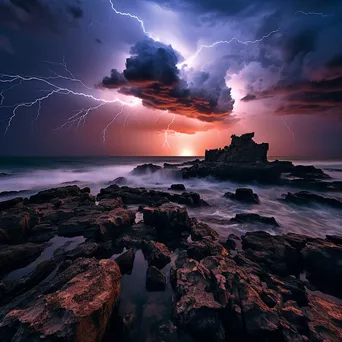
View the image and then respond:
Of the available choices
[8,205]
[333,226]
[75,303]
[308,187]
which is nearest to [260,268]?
[75,303]

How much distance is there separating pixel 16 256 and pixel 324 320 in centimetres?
935

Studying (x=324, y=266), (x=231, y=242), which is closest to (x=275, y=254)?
(x=324, y=266)

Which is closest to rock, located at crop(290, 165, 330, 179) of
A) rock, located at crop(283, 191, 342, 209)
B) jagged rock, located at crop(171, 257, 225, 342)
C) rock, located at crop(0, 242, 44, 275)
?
rock, located at crop(283, 191, 342, 209)

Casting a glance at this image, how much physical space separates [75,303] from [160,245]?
4.28 meters

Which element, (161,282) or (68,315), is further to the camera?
(161,282)

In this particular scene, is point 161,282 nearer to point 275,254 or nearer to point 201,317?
point 201,317

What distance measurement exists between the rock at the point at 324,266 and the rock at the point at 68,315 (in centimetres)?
669

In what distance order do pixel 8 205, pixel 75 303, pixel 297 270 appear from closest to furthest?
pixel 75 303 < pixel 297 270 < pixel 8 205

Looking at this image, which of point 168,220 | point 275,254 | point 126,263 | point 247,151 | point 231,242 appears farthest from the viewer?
point 247,151

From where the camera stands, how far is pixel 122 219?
9070 mm

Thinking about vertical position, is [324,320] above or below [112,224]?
below

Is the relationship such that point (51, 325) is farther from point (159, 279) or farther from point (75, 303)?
point (159, 279)

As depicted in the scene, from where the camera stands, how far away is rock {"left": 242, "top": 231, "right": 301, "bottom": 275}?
621cm

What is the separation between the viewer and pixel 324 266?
20.2 feet
